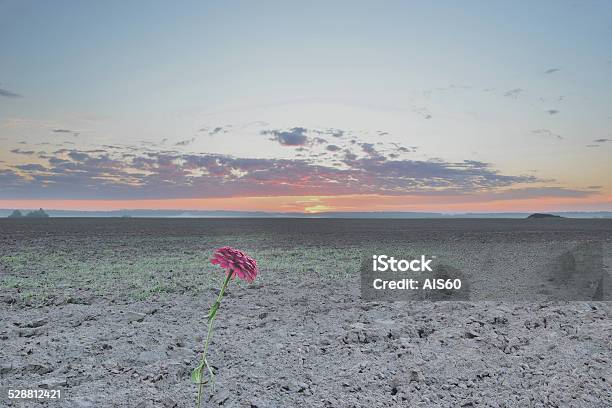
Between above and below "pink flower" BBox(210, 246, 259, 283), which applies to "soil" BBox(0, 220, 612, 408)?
below

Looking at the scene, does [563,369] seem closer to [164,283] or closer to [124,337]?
[124,337]

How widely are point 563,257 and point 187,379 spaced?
39.5ft

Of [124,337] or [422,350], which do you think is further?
[124,337]

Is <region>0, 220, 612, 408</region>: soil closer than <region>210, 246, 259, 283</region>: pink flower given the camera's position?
No

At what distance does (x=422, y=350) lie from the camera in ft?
20.8

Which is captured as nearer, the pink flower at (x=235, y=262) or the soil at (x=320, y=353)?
the pink flower at (x=235, y=262)

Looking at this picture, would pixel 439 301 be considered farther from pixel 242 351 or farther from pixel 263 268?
pixel 263 268

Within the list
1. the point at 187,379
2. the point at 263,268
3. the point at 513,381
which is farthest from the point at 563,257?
the point at 187,379

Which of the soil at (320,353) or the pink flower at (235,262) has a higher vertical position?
the pink flower at (235,262)

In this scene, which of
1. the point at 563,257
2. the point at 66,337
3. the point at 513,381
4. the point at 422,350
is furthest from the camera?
the point at 563,257

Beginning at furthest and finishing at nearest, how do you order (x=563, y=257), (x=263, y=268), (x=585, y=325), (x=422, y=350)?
1. (x=263, y=268)
2. (x=563, y=257)
3. (x=585, y=325)
4. (x=422, y=350)

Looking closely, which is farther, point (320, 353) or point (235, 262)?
point (320, 353)

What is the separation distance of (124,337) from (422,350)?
4069 millimetres

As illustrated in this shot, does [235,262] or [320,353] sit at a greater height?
[235,262]
